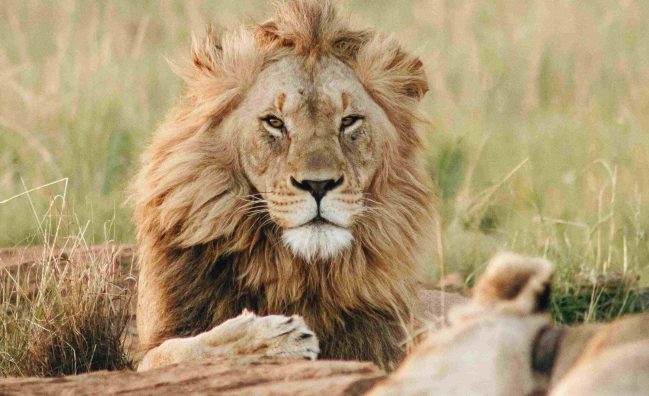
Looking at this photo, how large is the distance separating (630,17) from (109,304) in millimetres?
8504

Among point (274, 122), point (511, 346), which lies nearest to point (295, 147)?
point (274, 122)

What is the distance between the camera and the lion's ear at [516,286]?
8.29 feet

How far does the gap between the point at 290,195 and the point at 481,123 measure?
5.34m

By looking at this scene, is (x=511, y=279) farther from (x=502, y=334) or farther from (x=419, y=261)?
(x=419, y=261)

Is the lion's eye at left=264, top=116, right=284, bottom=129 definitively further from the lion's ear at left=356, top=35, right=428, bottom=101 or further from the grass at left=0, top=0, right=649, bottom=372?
the grass at left=0, top=0, right=649, bottom=372

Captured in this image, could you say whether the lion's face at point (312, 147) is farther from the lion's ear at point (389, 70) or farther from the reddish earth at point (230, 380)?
the reddish earth at point (230, 380)

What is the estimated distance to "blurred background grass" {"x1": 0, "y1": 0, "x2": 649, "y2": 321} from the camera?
679 centimetres

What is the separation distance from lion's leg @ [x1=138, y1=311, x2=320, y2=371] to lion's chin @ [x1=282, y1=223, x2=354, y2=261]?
1.03 feet

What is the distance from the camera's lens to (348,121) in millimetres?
4531

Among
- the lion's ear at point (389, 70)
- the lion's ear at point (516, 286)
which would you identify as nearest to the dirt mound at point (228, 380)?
the lion's ear at point (516, 286)

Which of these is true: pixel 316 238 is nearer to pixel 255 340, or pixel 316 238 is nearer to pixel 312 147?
pixel 312 147

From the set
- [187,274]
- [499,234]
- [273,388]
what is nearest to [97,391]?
[273,388]

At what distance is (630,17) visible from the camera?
12.0 meters

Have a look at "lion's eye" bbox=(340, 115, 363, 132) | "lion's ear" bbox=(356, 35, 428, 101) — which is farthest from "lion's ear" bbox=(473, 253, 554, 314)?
"lion's ear" bbox=(356, 35, 428, 101)
